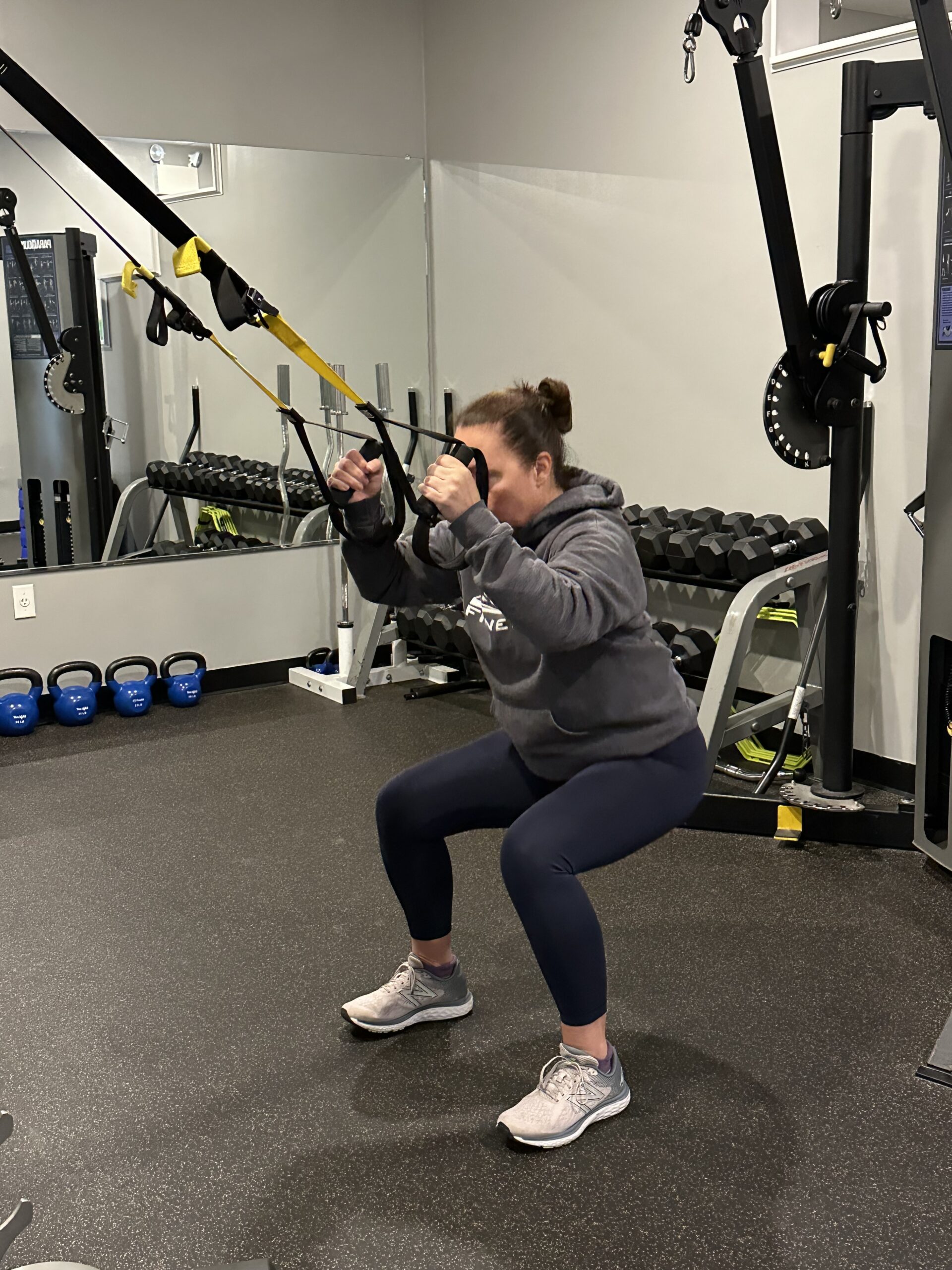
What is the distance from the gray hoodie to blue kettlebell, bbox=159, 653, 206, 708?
8.87 ft

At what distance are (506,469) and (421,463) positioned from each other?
345cm

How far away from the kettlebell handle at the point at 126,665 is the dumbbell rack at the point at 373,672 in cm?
59

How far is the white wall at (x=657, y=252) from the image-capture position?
353 cm

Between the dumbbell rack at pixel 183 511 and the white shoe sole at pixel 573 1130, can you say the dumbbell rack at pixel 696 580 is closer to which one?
the dumbbell rack at pixel 183 511

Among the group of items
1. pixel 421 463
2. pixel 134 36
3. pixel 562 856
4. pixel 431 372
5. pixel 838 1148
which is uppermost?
pixel 134 36

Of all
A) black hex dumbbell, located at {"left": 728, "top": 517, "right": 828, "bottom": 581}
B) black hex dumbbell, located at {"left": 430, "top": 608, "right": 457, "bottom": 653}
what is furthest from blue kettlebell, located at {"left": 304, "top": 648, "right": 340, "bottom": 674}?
black hex dumbbell, located at {"left": 728, "top": 517, "right": 828, "bottom": 581}

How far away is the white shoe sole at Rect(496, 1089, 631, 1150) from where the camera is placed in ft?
6.33

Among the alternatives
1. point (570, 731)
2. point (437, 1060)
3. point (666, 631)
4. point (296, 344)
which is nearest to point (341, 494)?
point (296, 344)

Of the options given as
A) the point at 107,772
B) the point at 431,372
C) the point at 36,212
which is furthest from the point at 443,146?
the point at 107,772

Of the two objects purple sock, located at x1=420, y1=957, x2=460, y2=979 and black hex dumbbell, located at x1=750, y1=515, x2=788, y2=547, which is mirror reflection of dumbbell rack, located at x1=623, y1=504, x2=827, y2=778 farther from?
purple sock, located at x1=420, y1=957, x2=460, y2=979

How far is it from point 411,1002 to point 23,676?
8.56 feet

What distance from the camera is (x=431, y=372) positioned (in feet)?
17.6

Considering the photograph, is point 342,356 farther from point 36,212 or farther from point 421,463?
point 36,212

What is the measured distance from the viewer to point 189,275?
1898 mm
